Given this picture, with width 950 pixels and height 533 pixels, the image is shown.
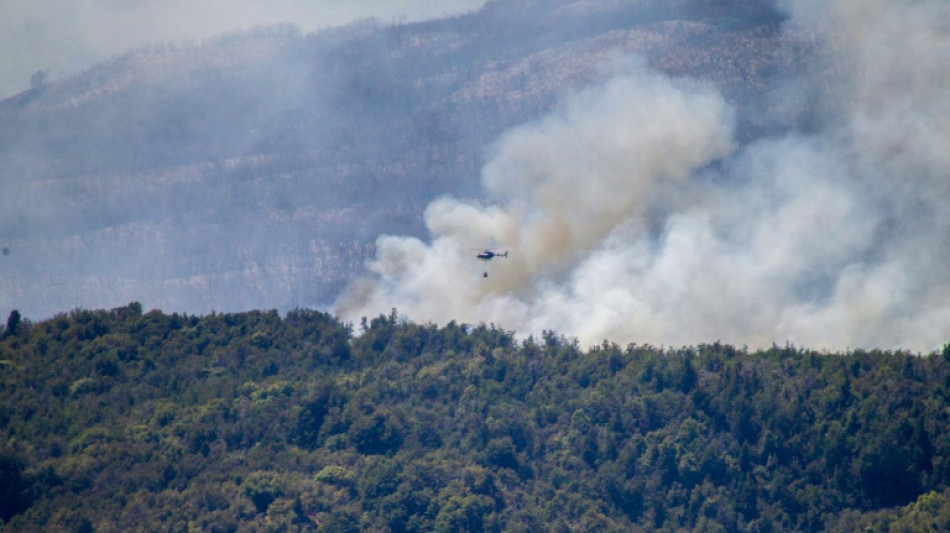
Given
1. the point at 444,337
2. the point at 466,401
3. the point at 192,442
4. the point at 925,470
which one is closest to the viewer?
the point at 925,470

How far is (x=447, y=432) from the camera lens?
173 meters

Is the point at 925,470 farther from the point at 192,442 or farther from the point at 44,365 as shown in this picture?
the point at 44,365

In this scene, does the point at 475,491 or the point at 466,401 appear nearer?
the point at 475,491

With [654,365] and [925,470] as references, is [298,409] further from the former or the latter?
[925,470]

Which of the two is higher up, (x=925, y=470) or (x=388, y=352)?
(x=388, y=352)

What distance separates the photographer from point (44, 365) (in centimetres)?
18112

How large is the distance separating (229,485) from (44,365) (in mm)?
29211

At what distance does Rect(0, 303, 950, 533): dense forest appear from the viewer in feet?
512

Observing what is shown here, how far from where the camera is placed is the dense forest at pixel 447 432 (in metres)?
156

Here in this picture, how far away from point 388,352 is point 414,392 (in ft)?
30.0

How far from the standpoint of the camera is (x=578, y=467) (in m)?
168

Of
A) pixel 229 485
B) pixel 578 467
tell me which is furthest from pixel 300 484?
pixel 578 467

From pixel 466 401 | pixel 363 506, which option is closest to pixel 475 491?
pixel 363 506

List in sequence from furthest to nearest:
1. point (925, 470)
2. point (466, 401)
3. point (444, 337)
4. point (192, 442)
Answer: point (444, 337)
point (466, 401)
point (192, 442)
point (925, 470)
